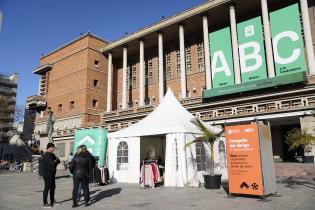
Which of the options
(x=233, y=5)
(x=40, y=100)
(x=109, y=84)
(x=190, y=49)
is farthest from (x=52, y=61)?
(x=233, y=5)

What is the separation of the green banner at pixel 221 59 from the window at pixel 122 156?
16.8 meters

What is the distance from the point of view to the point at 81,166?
854cm

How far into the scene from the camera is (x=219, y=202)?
857 cm

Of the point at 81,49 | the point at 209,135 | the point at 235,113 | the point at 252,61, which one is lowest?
the point at 209,135

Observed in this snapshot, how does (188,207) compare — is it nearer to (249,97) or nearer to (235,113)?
(235,113)

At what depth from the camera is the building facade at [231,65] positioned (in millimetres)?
23594

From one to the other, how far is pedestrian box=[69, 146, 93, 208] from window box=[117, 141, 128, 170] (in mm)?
6179

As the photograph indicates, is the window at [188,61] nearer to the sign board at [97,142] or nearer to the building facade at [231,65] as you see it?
the building facade at [231,65]

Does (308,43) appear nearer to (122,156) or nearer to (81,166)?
(122,156)

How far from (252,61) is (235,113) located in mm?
6735

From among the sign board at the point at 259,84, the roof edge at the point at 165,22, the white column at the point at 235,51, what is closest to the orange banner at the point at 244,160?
the sign board at the point at 259,84

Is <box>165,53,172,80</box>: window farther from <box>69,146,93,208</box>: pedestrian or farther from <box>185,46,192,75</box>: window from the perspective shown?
<box>69,146,93,208</box>: pedestrian

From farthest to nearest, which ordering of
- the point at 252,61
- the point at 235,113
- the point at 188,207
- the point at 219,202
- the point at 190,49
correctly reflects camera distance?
the point at 190,49 < the point at 252,61 < the point at 235,113 < the point at 219,202 < the point at 188,207

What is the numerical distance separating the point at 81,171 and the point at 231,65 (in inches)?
936
